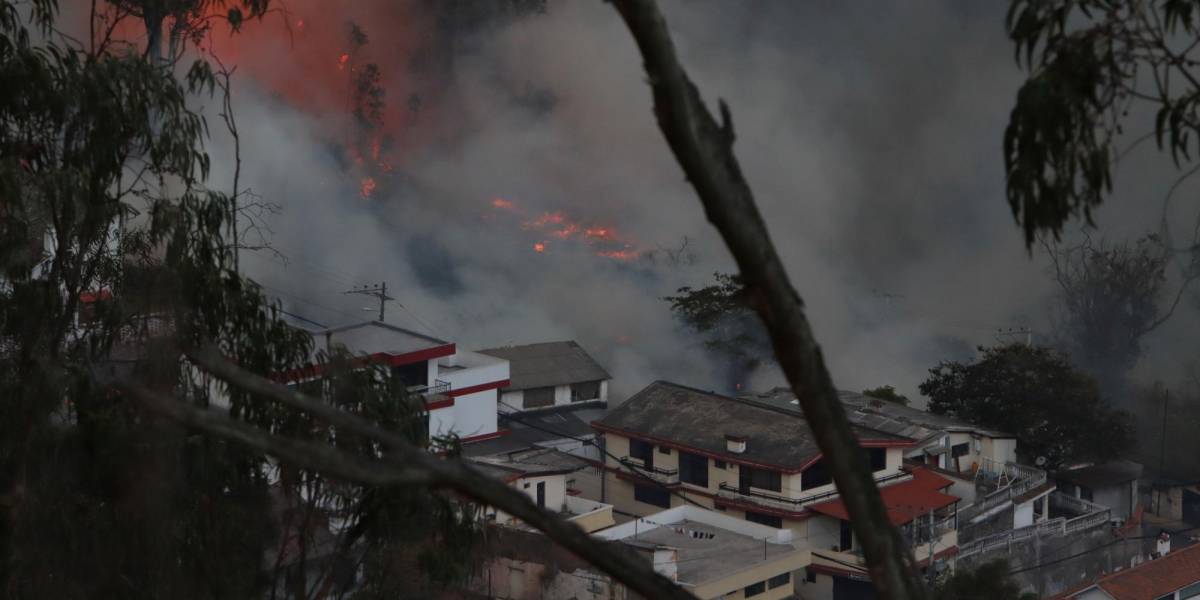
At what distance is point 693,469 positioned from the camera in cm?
2230

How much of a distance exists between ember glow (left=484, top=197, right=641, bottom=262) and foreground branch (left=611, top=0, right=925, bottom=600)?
36.2 m

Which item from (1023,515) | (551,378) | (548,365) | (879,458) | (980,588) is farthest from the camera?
(548,365)

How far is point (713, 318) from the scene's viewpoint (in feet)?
109

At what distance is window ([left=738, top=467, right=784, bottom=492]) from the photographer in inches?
819

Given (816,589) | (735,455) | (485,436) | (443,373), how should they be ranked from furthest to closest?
(485,436)
(443,373)
(735,455)
(816,589)

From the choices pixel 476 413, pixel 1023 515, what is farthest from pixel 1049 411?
pixel 476 413

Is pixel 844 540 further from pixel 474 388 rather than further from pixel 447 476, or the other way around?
pixel 447 476

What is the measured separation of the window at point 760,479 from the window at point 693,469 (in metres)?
0.74

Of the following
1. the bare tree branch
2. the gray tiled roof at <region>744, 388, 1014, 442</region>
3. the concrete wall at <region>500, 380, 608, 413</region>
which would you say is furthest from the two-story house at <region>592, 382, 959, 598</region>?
the bare tree branch

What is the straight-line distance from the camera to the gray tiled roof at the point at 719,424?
21.2 metres

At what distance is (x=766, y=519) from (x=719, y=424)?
2.25m

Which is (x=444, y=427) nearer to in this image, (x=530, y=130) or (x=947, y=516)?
(x=947, y=516)

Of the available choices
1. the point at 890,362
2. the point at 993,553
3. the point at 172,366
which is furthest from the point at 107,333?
the point at 890,362

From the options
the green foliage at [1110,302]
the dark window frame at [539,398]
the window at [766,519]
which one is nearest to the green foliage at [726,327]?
the dark window frame at [539,398]
